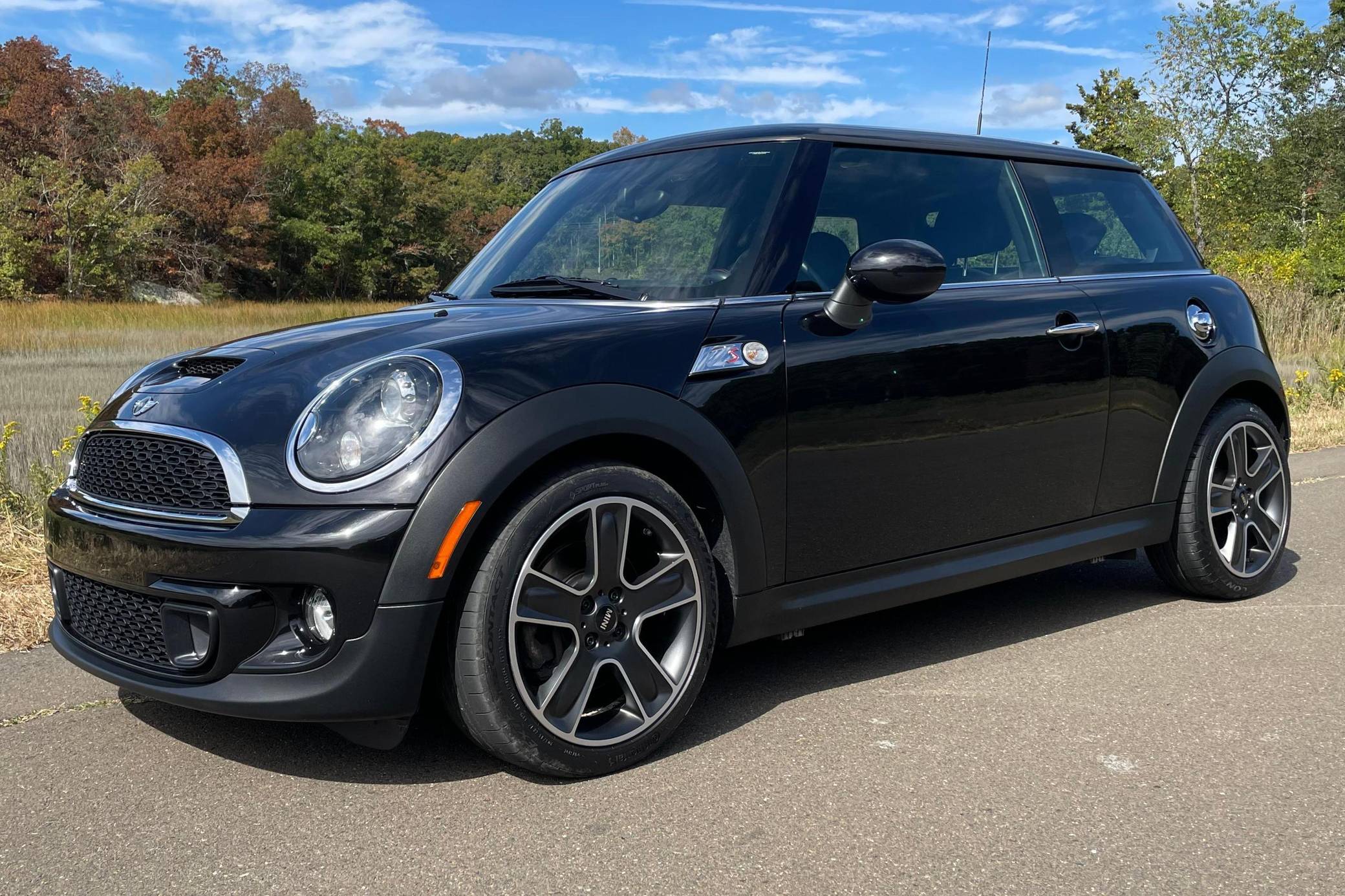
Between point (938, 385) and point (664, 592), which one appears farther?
point (938, 385)

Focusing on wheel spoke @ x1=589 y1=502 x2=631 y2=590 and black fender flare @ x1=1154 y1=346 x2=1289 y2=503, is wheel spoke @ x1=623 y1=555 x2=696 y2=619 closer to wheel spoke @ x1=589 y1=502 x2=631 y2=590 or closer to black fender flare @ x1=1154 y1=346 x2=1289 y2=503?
wheel spoke @ x1=589 y1=502 x2=631 y2=590

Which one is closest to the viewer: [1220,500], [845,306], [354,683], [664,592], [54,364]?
[354,683]

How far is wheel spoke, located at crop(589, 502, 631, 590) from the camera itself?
285cm

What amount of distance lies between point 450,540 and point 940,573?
1.66 m

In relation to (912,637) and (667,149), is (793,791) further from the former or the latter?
(667,149)

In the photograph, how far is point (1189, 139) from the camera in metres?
41.5

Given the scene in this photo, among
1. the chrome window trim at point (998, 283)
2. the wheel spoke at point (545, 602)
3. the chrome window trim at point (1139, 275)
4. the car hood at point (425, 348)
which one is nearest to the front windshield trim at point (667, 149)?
the chrome window trim at point (998, 283)

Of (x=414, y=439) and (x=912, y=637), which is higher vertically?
(x=414, y=439)

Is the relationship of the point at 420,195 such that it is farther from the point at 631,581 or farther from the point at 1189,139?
the point at 631,581

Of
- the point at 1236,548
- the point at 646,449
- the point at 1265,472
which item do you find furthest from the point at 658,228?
the point at 1265,472

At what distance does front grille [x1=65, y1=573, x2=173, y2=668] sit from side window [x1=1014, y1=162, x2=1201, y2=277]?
2.99 meters

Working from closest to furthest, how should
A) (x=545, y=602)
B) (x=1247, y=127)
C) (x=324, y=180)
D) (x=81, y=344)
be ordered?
(x=545, y=602) → (x=81, y=344) → (x=1247, y=127) → (x=324, y=180)

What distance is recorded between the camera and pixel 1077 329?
3.88 metres

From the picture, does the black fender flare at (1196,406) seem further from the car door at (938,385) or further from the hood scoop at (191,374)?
the hood scoop at (191,374)
